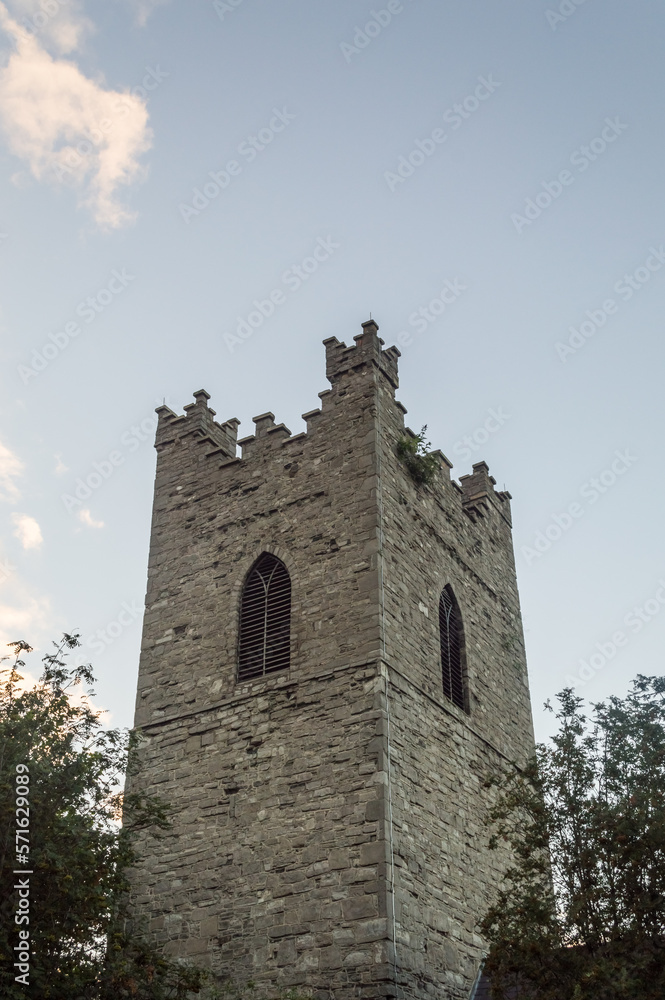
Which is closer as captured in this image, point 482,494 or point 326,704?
point 326,704

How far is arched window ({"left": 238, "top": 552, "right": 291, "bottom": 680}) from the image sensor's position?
696 inches

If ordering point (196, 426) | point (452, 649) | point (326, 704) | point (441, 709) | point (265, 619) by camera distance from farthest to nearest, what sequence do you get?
point (196, 426), point (452, 649), point (265, 619), point (441, 709), point (326, 704)

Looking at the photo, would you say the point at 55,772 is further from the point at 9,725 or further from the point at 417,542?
the point at 417,542

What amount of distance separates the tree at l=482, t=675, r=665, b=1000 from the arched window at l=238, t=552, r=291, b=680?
453 centimetres

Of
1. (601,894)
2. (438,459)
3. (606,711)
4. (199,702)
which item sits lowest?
(601,894)

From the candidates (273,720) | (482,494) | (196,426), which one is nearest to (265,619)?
(273,720)

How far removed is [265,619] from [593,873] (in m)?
7.00

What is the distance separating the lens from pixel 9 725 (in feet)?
45.3

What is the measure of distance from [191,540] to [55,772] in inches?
277

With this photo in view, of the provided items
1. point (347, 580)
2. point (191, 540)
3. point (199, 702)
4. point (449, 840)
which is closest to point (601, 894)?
point (449, 840)

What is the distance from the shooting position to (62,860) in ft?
41.4

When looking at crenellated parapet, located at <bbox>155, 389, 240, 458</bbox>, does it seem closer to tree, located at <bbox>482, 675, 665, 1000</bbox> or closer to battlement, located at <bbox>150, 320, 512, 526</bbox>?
battlement, located at <bbox>150, 320, 512, 526</bbox>

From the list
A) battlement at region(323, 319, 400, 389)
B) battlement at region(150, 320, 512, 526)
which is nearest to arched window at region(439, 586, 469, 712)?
battlement at region(150, 320, 512, 526)

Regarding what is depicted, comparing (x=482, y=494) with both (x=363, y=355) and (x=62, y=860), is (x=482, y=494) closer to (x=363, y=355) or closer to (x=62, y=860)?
(x=363, y=355)
